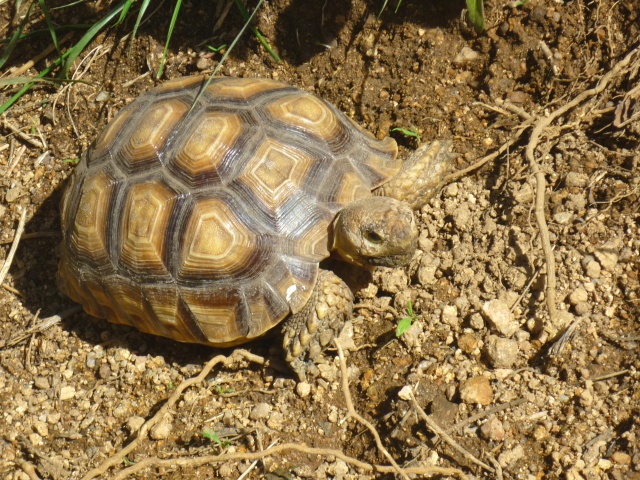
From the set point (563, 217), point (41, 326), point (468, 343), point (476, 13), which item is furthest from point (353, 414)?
point (476, 13)

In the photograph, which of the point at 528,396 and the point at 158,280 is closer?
the point at 528,396

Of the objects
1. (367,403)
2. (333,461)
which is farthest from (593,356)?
(333,461)

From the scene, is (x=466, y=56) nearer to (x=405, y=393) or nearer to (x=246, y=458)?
(x=405, y=393)

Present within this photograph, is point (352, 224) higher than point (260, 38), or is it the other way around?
point (260, 38)

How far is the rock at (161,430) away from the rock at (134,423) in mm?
77

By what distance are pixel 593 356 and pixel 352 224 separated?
1.17m

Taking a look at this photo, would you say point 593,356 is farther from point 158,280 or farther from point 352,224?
point 158,280

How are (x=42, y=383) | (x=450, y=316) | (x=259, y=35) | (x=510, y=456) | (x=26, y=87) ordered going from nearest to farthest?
Answer: (x=510, y=456) → (x=450, y=316) → (x=42, y=383) → (x=259, y=35) → (x=26, y=87)

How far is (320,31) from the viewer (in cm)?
371

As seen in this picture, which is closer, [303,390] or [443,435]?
[443,435]

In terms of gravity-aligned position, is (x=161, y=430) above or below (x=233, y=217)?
below

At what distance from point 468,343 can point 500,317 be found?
19cm

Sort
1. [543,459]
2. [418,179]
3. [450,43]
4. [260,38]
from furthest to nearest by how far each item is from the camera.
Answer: [260,38], [450,43], [418,179], [543,459]

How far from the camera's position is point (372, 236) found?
2844 millimetres
